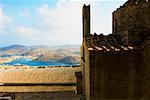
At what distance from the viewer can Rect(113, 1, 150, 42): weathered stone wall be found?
13.8 meters

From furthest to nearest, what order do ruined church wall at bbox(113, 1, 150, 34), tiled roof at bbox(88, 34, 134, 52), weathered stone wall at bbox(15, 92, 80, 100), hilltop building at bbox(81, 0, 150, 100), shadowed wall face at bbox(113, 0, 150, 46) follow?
weathered stone wall at bbox(15, 92, 80, 100), ruined church wall at bbox(113, 1, 150, 34), shadowed wall face at bbox(113, 0, 150, 46), tiled roof at bbox(88, 34, 134, 52), hilltop building at bbox(81, 0, 150, 100)

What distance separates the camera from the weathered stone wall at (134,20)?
45.4 ft

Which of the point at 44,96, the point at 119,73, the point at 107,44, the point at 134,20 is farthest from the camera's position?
the point at 44,96

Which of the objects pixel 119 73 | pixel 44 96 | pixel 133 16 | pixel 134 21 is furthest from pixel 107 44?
pixel 44 96

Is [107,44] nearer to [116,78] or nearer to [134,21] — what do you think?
[116,78]

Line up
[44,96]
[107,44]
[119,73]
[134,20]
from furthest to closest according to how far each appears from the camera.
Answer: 1. [44,96]
2. [134,20]
3. [107,44]
4. [119,73]

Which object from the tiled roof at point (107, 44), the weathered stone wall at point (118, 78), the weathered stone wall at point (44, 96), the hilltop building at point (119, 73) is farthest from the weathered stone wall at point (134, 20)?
the weathered stone wall at point (44, 96)

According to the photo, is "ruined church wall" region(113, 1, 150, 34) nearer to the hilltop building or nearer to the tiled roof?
the tiled roof

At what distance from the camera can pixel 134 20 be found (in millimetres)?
15188

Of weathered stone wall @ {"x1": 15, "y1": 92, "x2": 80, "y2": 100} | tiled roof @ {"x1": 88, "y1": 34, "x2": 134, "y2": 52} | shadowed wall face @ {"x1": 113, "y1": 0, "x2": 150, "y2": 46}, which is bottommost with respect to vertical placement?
weathered stone wall @ {"x1": 15, "y1": 92, "x2": 80, "y2": 100}

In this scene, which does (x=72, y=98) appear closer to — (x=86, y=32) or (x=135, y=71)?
(x=86, y=32)

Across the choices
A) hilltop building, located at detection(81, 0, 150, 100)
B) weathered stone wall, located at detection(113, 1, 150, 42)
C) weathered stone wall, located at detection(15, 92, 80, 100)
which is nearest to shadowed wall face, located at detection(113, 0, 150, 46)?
weathered stone wall, located at detection(113, 1, 150, 42)

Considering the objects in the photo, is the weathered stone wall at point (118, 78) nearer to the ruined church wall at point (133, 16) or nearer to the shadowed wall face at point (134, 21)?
the shadowed wall face at point (134, 21)

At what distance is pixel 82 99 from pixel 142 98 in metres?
3.46
